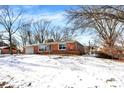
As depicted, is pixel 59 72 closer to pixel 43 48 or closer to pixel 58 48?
pixel 58 48

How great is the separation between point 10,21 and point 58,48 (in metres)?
1.04

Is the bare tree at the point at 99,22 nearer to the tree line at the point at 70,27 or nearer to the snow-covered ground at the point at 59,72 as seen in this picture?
the tree line at the point at 70,27

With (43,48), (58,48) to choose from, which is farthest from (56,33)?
(43,48)

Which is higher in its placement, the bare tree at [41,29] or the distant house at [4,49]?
the bare tree at [41,29]

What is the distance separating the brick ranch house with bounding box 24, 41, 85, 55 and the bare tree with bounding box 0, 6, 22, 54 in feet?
1.32

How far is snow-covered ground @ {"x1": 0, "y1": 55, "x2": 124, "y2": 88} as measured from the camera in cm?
403

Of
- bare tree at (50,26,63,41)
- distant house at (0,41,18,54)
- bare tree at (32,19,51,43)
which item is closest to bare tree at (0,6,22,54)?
distant house at (0,41,18,54)

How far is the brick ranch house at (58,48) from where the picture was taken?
4.25 meters

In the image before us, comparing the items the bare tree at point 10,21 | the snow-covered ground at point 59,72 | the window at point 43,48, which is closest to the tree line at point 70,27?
the bare tree at point 10,21

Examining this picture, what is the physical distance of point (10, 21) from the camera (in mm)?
4242

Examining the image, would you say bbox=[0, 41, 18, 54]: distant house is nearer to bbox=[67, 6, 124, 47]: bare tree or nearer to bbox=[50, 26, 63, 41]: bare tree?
bbox=[50, 26, 63, 41]: bare tree

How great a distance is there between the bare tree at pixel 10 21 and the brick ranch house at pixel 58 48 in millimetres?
402
